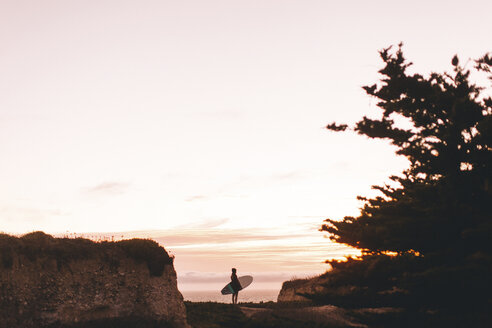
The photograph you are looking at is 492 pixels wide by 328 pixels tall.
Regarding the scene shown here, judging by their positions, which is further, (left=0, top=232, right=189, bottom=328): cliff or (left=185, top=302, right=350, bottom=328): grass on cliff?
(left=185, top=302, right=350, bottom=328): grass on cliff

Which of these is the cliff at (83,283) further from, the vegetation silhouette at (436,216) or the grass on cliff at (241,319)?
the vegetation silhouette at (436,216)

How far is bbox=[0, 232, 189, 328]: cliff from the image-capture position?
18.0 metres

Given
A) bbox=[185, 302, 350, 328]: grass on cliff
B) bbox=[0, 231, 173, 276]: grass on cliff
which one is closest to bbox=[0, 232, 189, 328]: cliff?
bbox=[0, 231, 173, 276]: grass on cliff

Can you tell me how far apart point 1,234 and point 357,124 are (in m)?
15.7

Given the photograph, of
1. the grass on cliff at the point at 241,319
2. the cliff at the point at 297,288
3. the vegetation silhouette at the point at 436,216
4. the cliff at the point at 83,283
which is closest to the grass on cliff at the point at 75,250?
the cliff at the point at 83,283

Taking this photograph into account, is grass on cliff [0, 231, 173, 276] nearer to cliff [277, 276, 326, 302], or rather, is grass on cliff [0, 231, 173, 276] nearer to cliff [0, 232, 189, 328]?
cliff [0, 232, 189, 328]

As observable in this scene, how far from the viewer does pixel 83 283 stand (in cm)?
1983

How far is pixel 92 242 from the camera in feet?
70.5

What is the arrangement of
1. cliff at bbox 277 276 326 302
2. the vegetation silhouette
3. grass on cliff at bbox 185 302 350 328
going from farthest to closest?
cliff at bbox 277 276 326 302 < grass on cliff at bbox 185 302 350 328 < the vegetation silhouette

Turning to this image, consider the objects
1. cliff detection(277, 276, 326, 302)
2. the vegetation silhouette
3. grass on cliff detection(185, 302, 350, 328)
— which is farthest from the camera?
cliff detection(277, 276, 326, 302)

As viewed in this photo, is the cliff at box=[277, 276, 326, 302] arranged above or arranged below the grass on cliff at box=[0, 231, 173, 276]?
below

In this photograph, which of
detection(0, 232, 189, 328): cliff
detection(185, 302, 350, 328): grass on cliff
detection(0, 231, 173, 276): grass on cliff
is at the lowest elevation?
detection(185, 302, 350, 328): grass on cliff

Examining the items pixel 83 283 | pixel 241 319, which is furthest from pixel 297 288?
pixel 83 283

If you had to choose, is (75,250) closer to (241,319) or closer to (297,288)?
(241,319)
